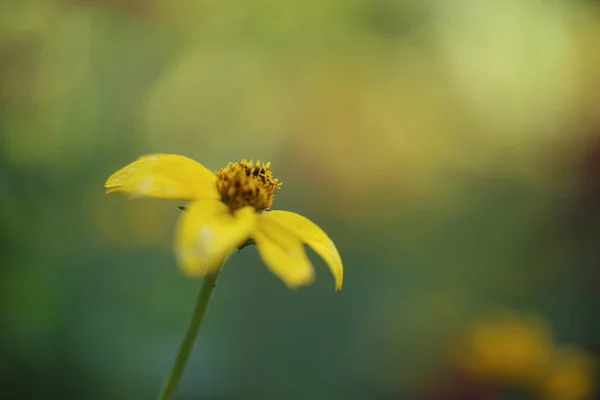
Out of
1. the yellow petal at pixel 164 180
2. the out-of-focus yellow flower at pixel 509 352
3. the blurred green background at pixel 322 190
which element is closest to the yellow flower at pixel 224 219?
the yellow petal at pixel 164 180

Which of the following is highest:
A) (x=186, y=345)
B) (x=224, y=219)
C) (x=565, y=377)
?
(x=565, y=377)

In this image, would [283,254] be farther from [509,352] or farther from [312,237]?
[509,352]

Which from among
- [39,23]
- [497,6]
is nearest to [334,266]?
[39,23]

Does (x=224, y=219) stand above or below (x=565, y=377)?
below

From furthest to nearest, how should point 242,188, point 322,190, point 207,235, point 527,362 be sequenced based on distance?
A: point 322,190
point 527,362
point 242,188
point 207,235

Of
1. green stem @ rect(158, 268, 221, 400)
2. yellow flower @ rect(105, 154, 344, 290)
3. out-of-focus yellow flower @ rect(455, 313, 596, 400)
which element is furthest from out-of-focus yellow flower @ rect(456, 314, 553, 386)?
green stem @ rect(158, 268, 221, 400)

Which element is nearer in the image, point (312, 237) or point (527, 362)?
point (312, 237)

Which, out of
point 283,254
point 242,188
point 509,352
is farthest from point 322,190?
point 283,254
